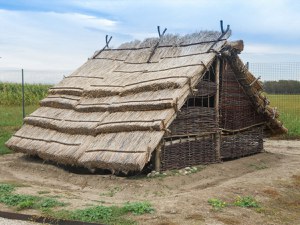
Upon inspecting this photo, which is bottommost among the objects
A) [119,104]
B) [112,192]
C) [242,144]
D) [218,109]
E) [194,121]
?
[112,192]

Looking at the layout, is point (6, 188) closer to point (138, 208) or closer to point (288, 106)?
point (138, 208)

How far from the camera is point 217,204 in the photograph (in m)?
8.04

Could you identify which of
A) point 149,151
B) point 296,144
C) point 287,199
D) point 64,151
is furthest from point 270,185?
point 296,144

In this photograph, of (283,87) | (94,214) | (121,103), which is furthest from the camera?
(283,87)

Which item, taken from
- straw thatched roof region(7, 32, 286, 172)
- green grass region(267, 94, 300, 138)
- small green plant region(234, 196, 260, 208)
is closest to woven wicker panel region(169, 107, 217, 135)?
straw thatched roof region(7, 32, 286, 172)

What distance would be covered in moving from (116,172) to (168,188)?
145 cm

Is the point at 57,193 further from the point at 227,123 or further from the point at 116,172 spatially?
the point at 227,123

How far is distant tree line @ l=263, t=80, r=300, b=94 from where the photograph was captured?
808 inches

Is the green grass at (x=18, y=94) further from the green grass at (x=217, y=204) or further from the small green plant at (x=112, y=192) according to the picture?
the green grass at (x=217, y=204)

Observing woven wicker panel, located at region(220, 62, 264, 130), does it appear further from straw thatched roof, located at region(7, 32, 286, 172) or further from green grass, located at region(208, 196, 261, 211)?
green grass, located at region(208, 196, 261, 211)

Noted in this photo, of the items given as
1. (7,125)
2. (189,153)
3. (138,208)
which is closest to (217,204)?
(138,208)

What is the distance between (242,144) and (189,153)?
2.80 metres

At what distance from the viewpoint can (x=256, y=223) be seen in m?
7.36

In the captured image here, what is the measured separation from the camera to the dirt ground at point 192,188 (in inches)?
301
